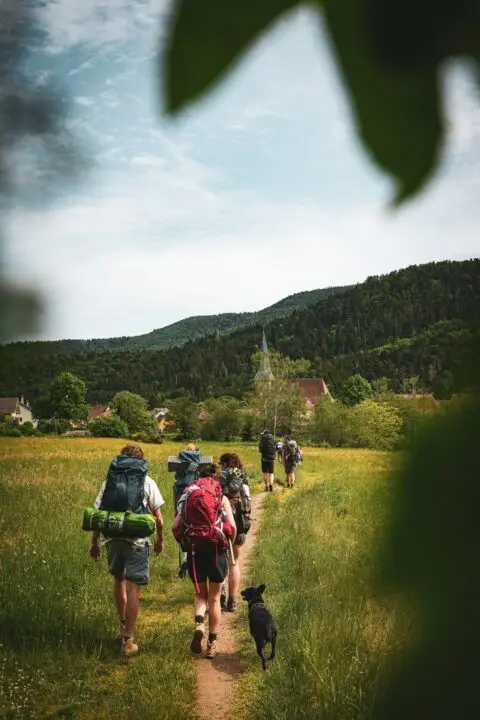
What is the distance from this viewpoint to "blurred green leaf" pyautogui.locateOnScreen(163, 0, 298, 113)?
42 centimetres

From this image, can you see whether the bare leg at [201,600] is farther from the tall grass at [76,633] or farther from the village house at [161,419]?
the village house at [161,419]

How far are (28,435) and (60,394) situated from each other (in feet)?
0.53

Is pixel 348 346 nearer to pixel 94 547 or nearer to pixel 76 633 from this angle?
pixel 94 547

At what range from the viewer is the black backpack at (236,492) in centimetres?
702

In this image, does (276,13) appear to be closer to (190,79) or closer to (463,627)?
(190,79)

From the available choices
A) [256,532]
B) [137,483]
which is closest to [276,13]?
[137,483]

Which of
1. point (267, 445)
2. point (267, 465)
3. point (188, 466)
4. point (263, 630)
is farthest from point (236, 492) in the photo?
point (267, 465)

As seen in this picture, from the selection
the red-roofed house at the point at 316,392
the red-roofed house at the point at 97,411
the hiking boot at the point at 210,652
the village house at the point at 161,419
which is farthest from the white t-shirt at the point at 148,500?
the red-roofed house at the point at 97,411

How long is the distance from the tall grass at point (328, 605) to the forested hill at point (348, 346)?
0.34 feet

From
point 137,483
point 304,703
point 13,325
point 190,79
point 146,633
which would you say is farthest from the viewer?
point 146,633

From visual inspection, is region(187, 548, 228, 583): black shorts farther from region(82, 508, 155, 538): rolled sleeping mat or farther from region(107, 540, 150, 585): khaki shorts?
region(82, 508, 155, 538): rolled sleeping mat

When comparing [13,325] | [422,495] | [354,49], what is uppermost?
[354,49]

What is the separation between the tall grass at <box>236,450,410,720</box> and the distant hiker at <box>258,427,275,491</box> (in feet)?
16.9

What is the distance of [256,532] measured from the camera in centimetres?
1129
